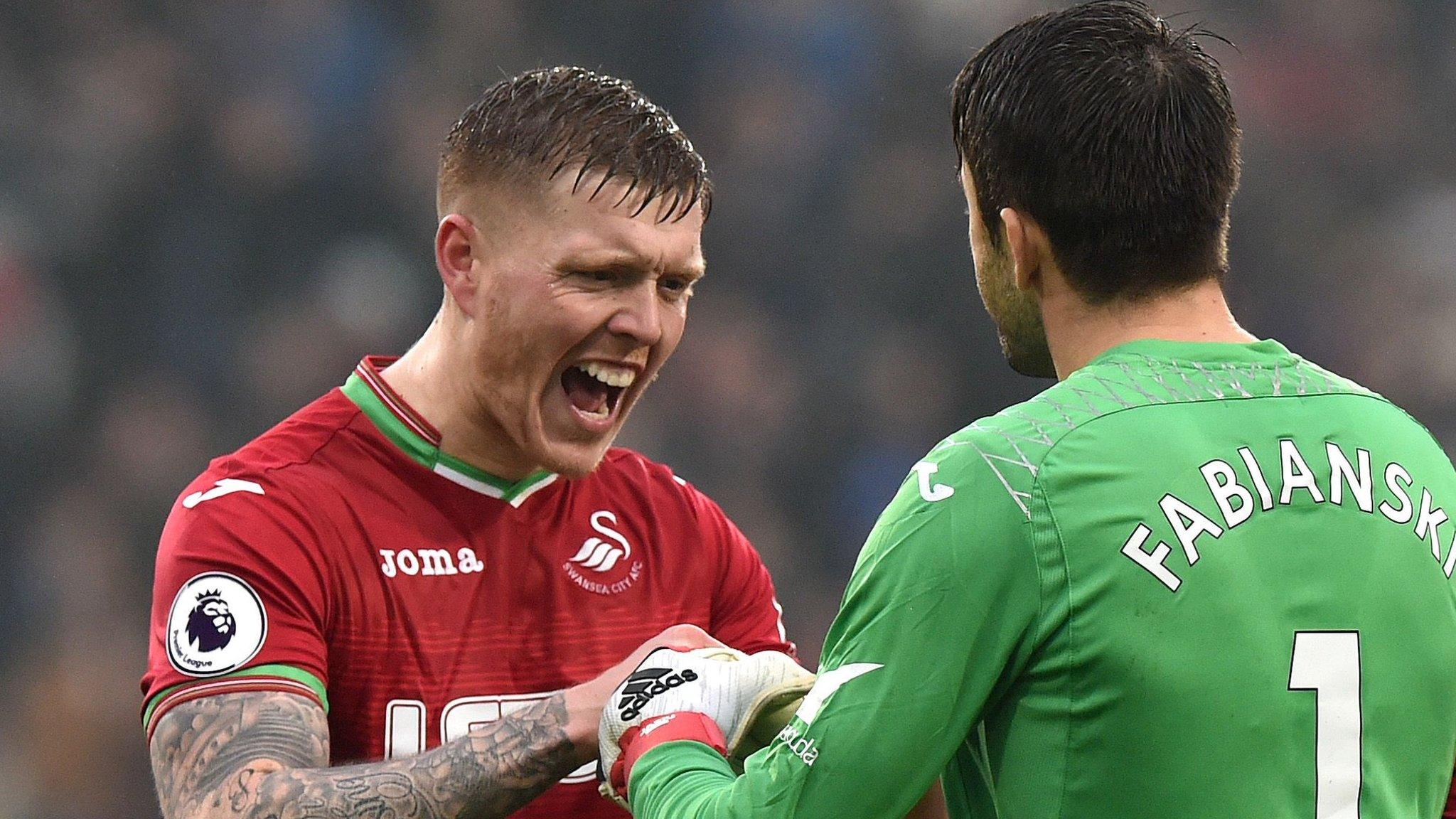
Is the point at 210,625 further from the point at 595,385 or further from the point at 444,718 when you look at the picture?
the point at 595,385

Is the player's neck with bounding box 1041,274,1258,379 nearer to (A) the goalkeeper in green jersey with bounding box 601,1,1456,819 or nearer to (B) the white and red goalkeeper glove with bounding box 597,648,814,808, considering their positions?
(A) the goalkeeper in green jersey with bounding box 601,1,1456,819

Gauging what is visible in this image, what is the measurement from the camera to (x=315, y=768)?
2178 millimetres

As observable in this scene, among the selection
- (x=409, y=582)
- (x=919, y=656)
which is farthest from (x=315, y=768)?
(x=919, y=656)

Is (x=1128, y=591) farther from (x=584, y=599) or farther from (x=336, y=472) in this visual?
(x=336, y=472)

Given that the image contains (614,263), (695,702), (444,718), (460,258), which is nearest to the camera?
(695,702)

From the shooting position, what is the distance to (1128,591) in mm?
1634

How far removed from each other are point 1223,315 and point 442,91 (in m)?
4.71

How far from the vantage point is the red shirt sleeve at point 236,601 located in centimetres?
222

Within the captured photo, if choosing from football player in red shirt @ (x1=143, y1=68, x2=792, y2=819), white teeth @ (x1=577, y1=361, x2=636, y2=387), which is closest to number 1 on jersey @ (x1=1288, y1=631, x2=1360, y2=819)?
football player in red shirt @ (x1=143, y1=68, x2=792, y2=819)

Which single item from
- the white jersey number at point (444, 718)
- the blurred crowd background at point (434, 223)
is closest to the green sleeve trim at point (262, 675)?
the white jersey number at point (444, 718)

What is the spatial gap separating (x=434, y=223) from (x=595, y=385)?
3411 mm

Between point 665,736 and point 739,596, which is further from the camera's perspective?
point 739,596

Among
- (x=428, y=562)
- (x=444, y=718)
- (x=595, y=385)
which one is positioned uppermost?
(x=595, y=385)

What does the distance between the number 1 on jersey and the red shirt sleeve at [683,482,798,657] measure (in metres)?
1.21
